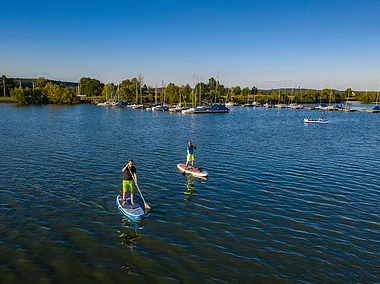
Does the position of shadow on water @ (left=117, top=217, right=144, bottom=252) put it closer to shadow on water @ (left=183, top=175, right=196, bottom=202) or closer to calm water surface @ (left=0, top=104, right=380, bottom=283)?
calm water surface @ (left=0, top=104, right=380, bottom=283)

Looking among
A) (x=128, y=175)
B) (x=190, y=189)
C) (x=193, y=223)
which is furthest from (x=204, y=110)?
(x=193, y=223)

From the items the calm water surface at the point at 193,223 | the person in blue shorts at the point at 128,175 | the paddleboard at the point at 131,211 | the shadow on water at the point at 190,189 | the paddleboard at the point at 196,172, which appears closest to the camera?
the calm water surface at the point at 193,223

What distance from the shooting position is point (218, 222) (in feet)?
62.7

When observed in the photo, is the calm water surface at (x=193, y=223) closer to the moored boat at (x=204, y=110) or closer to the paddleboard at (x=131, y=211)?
the paddleboard at (x=131, y=211)

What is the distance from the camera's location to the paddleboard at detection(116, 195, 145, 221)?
19016 mm

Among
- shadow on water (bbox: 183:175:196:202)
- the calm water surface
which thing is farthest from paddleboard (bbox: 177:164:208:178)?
the calm water surface

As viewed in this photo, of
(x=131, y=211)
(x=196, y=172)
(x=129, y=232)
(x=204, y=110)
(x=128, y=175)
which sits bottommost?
(x=129, y=232)

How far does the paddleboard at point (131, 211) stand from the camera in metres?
19.0

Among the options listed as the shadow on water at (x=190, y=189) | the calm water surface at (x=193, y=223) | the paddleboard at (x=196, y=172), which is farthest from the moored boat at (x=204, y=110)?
the shadow on water at (x=190, y=189)

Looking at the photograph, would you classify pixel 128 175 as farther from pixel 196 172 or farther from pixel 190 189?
pixel 196 172

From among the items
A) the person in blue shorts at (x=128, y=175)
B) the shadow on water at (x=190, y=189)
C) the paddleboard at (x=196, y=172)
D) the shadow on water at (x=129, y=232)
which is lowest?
the shadow on water at (x=129, y=232)

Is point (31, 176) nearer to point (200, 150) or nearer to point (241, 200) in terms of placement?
point (241, 200)

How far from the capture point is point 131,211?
1939 centimetres

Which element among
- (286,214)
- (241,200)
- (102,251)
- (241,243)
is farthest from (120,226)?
(286,214)
